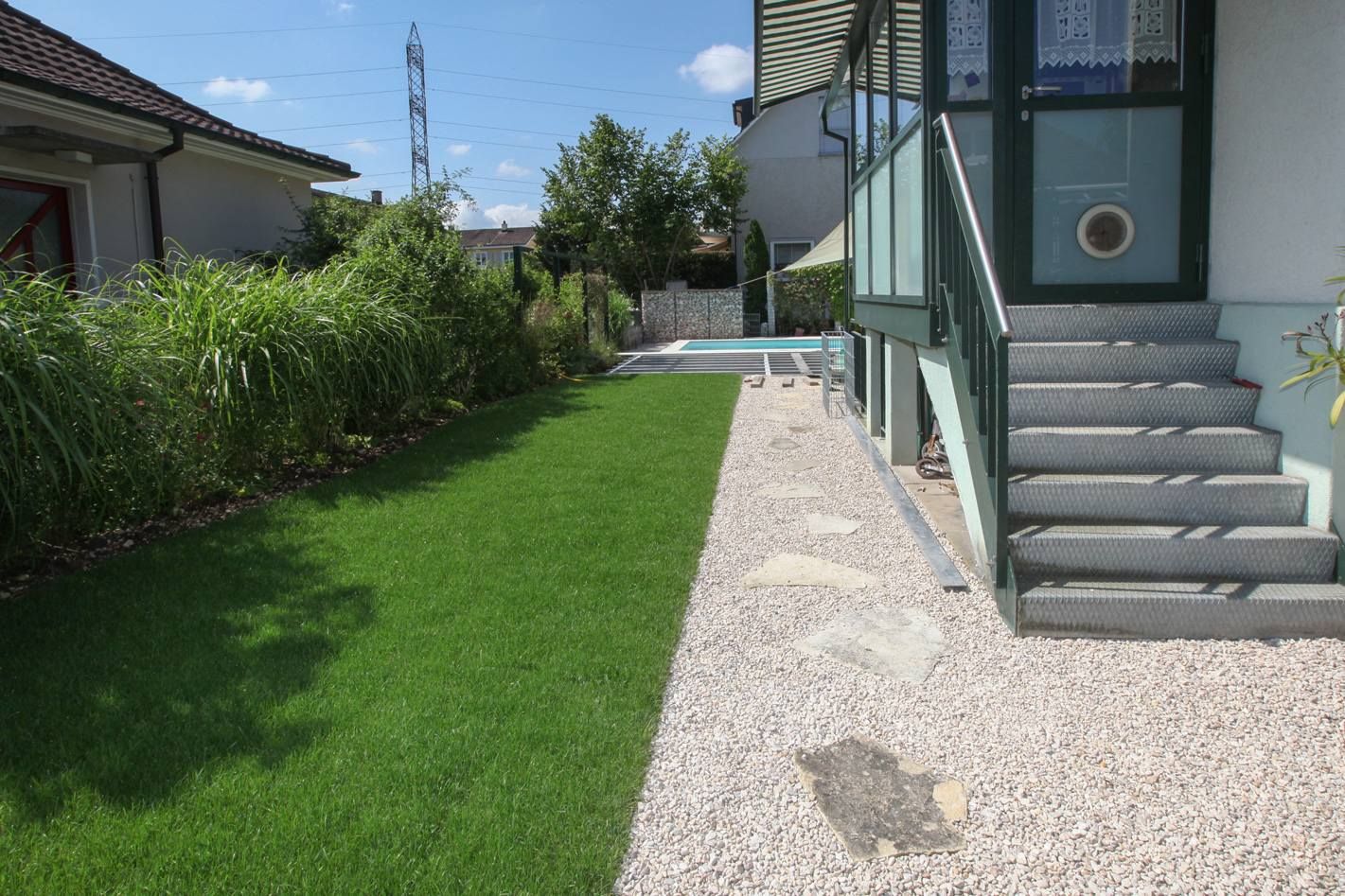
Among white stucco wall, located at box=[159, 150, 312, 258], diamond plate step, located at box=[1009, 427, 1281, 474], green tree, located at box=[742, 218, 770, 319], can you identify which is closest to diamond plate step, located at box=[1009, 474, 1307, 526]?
diamond plate step, located at box=[1009, 427, 1281, 474]

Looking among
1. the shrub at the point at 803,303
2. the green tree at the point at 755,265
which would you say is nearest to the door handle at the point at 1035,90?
the shrub at the point at 803,303

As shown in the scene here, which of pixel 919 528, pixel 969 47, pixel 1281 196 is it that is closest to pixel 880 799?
pixel 919 528

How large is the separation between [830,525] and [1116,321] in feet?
6.60

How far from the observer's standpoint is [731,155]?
89.7 ft

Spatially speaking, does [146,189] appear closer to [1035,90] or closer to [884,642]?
[1035,90]

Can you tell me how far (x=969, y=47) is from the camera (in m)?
5.68

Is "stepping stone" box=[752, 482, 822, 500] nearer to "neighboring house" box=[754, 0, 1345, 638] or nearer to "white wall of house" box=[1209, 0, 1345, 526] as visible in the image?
"neighboring house" box=[754, 0, 1345, 638]

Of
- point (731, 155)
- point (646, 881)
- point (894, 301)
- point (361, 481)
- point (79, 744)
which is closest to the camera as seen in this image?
point (646, 881)

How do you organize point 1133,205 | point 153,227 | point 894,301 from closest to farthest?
point 1133,205 → point 894,301 → point 153,227

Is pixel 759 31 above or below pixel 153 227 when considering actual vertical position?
above

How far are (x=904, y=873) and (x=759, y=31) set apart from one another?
6825 mm

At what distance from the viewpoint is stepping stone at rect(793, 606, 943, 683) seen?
3.83 m

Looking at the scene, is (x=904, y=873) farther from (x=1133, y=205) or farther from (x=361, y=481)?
(x=361, y=481)

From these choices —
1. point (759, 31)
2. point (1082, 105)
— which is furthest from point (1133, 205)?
point (759, 31)
